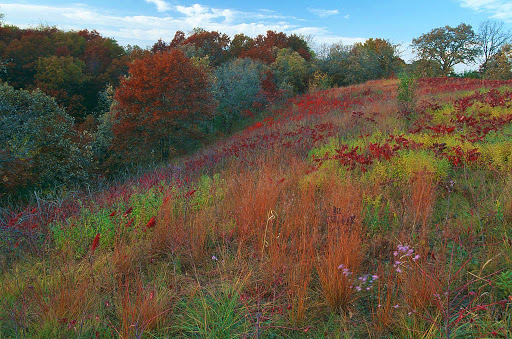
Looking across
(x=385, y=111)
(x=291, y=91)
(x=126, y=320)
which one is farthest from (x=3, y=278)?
(x=291, y=91)

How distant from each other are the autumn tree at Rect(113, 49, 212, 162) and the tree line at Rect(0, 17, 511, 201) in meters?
0.05

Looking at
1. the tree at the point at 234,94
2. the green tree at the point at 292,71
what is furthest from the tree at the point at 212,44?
the tree at the point at 234,94

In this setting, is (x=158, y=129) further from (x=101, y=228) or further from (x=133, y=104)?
(x=101, y=228)

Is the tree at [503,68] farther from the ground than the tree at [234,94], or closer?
farther from the ground

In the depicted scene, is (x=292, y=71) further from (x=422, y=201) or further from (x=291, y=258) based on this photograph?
(x=291, y=258)

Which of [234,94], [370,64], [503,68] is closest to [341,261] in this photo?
[234,94]

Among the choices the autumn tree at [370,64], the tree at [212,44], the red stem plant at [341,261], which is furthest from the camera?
the tree at [212,44]

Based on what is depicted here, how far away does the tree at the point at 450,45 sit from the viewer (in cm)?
3122

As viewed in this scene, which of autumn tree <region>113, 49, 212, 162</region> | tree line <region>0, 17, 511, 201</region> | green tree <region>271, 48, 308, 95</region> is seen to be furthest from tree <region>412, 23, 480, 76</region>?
autumn tree <region>113, 49, 212, 162</region>

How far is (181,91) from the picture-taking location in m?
16.2

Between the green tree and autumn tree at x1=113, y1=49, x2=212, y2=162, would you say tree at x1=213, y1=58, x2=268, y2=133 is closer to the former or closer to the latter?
the green tree

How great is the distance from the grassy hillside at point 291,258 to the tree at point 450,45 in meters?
32.0

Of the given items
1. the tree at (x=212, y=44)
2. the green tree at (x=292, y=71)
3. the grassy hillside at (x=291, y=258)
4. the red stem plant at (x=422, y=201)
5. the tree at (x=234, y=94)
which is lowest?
the grassy hillside at (x=291, y=258)

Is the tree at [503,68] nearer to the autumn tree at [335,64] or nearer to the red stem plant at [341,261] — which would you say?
the autumn tree at [335,64]
